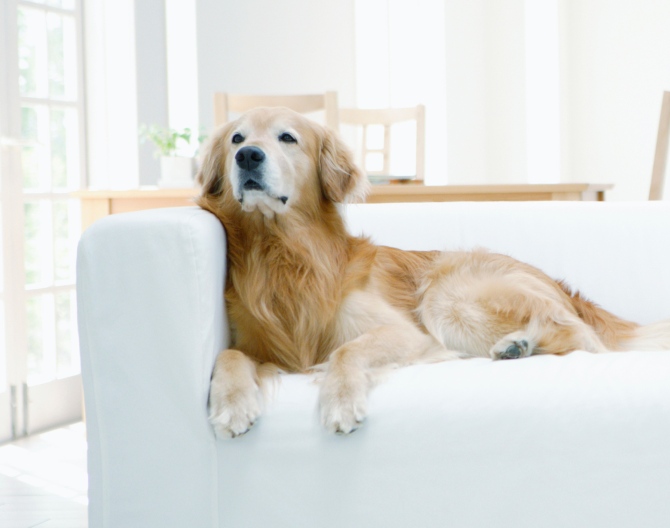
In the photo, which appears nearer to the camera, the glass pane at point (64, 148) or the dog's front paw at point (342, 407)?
the dog's front paw at point (342, 407)

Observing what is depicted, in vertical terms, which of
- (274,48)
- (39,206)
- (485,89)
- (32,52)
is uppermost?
(274,48)

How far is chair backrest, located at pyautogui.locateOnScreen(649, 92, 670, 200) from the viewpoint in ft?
11.1

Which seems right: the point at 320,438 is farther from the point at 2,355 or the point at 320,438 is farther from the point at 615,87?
the point at 615,87

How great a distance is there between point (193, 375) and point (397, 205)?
1035 millimetres

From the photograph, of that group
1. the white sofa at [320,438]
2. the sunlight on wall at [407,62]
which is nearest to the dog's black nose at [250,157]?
the white sofa at [320,438]

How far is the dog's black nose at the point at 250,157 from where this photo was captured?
1.43 meters

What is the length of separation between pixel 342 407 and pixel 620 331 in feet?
2.85

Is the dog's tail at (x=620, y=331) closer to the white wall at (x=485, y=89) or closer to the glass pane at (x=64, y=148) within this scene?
the glass pane at (x=64, y=148)

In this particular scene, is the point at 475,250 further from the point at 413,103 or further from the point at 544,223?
the point at 413,103

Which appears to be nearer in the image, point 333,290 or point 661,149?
point 333,290

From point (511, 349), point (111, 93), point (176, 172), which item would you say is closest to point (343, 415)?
point (511, 349)

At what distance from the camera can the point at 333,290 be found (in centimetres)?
149

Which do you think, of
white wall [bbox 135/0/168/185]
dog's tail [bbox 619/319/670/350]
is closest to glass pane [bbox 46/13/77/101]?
white wall [bbox 135/0/168/185]

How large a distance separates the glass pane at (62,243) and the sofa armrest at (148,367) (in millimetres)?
2209
